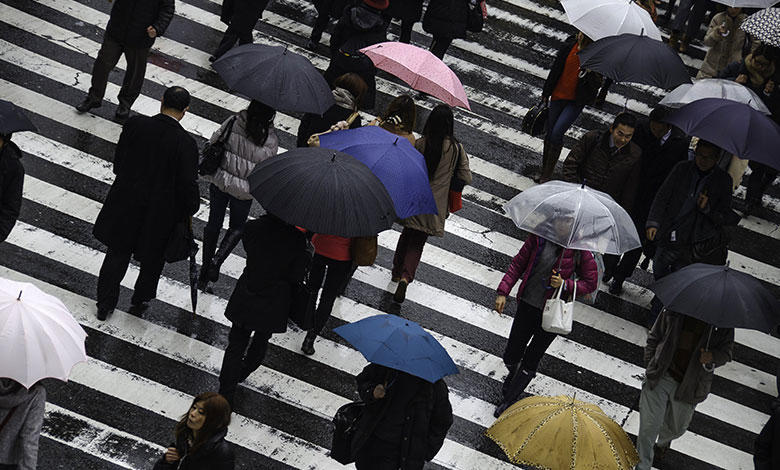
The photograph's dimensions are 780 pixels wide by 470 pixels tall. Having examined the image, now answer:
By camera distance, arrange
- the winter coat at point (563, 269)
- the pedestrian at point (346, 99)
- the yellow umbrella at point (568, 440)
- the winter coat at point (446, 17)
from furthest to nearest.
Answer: the winter coat at point (446, 17), the pedestrian at point (346, 99), the winter coat at point (563, 269), the yellow umbrella at point (568, 440)

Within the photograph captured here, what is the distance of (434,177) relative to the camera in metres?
10.4

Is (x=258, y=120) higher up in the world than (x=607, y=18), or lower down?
lower down

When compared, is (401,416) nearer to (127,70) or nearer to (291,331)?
(291,331)

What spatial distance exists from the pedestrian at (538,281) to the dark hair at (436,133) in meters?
1.31

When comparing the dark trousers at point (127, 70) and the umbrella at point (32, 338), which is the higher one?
the dark trousers at point (127, 70)

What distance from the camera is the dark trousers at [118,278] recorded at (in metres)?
9.40

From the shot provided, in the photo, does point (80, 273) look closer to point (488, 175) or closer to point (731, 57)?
point (488, 175)

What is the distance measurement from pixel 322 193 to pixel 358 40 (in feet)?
15.4

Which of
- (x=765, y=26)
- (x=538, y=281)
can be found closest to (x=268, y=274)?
(x=538, y=281)

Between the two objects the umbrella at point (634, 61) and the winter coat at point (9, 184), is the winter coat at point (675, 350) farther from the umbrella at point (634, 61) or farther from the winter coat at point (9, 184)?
the winter coat at point (9, 184)

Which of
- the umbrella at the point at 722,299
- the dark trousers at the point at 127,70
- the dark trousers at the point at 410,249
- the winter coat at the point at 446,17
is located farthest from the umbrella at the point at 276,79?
the winter coat at the point at 446,17

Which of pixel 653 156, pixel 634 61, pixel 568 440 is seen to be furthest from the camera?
pixel 634 61

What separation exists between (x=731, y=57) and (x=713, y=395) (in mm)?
5620


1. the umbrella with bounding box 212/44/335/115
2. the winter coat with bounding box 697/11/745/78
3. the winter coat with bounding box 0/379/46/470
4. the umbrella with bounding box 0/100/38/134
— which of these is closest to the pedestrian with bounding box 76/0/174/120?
the umbrella with bounding box 212/44/335/115
